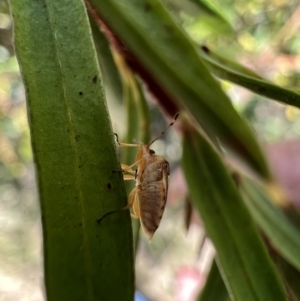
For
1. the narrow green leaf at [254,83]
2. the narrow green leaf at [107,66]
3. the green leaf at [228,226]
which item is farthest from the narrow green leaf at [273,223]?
the narrow green leaf at [107,66]

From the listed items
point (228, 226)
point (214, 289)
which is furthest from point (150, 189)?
point (214, 289)

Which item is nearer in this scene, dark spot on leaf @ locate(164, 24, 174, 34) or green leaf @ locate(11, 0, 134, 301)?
green leaf @ locate(11, 0, 134, 301)

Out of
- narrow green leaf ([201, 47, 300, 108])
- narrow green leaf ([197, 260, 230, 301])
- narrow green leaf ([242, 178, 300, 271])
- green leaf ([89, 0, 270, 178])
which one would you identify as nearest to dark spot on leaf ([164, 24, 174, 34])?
green leaf ([89, 0, 270, 178])

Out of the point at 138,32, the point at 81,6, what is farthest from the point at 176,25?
the point at 81,6

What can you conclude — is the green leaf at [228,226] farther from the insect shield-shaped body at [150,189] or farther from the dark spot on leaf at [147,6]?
the dark spot on leaf at [147,6]

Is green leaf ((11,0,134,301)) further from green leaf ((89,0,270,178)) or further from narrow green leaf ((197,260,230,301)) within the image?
narrow green leaf ((197,260,230,301))

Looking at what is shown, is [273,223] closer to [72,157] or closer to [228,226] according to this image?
[228,226]
